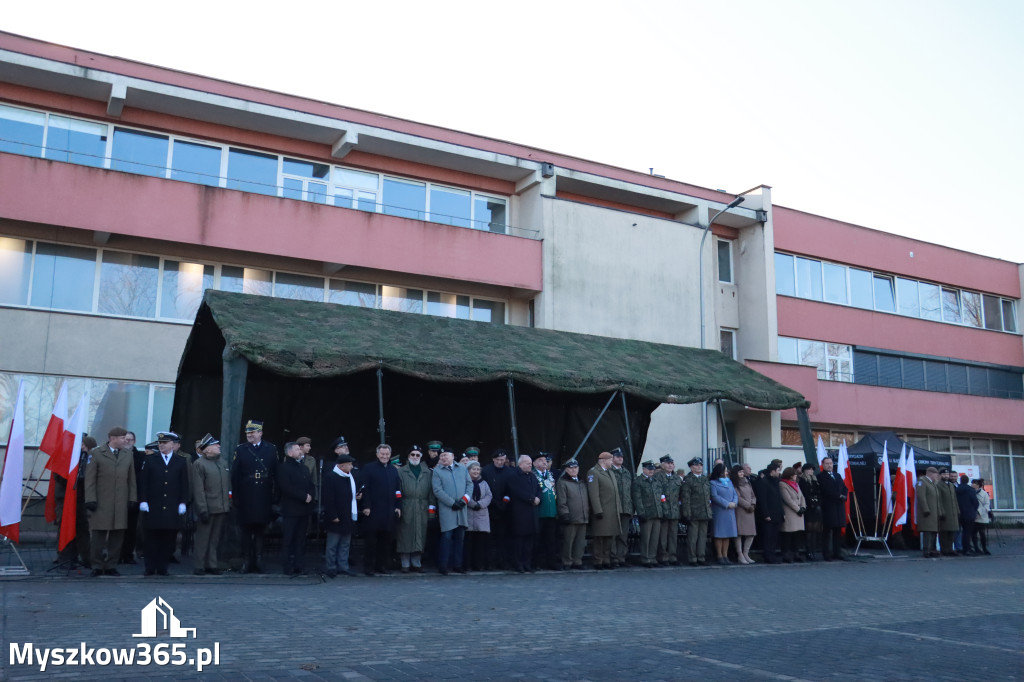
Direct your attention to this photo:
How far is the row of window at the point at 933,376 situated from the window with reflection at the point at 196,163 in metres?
22.0

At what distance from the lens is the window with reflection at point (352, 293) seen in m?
24.6

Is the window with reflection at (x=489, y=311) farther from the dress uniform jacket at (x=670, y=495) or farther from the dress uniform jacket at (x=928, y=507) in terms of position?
the dress uniform jacket at (x=928, y=507)

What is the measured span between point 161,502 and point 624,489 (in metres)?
7.14

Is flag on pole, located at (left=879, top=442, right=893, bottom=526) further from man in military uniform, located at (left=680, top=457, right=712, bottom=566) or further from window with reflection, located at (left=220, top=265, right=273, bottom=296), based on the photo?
window with reflection, located at (left=220, top=265, right=273, bottom=296)

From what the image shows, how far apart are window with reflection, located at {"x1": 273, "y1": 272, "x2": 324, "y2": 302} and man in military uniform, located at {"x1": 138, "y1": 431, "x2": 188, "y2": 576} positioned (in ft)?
38.5

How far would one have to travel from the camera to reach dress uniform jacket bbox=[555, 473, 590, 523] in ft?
48.6

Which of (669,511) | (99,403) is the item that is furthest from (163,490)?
(99,403)

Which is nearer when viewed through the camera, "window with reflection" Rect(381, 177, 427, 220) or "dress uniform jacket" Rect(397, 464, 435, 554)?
"dress uniform jacket" Rect(397, 464, 435, 554)

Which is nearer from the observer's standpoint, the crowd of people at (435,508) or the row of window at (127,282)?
the crowd of people at (435,508)

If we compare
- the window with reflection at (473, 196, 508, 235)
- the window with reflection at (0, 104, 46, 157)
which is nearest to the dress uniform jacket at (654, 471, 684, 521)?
the window with reflection at (473, 196, 508, 235)

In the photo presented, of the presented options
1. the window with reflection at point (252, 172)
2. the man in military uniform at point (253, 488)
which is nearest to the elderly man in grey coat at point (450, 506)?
the man in military uniform at point (253, 488)

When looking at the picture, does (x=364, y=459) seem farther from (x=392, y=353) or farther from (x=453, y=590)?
(x=453, y=590)

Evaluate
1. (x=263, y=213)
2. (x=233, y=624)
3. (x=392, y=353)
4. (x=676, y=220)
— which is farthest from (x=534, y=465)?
(x=676, y=220)

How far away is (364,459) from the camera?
1883 centimetres
